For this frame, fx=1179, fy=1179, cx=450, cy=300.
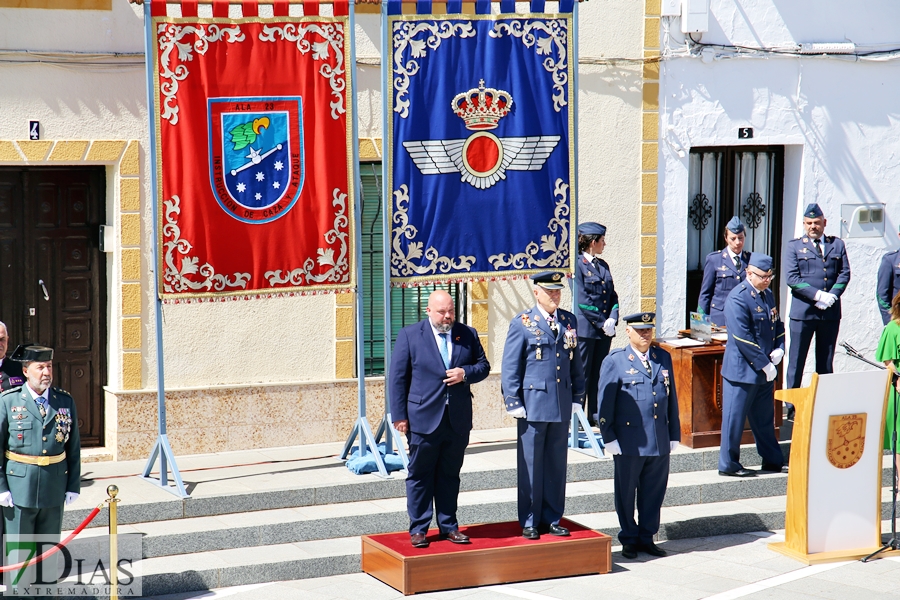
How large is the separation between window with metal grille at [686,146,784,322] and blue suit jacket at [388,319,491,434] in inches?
194

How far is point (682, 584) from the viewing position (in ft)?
27.0

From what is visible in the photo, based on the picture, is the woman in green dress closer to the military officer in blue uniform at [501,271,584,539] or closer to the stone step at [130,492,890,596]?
the stone step at [130,492,890,596]

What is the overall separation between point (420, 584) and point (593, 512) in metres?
2.17

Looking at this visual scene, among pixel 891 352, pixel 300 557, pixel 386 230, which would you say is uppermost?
pixel 386 230

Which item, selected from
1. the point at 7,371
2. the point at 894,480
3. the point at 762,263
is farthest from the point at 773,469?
the point at 7,371

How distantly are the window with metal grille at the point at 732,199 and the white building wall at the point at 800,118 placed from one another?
0.61 feet

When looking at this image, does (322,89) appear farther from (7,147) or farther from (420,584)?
(420,584)

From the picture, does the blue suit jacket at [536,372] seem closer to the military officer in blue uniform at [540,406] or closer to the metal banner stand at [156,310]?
the military officer in blue uniform at [540,406]

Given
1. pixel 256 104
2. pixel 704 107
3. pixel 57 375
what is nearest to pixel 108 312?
pixel 57 375

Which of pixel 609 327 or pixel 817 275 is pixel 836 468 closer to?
pixel 609 327

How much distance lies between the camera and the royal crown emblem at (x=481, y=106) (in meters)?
9.63

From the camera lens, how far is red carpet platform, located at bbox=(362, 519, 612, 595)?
7988mm

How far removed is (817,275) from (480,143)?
155 inches

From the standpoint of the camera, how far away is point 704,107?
476 inches
